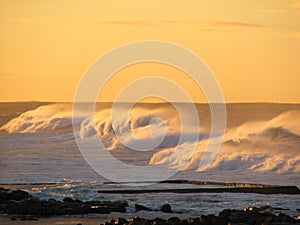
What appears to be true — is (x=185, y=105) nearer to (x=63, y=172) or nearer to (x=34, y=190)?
(x=63, y=172)

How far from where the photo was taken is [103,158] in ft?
164

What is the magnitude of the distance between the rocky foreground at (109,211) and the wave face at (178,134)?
13.6m

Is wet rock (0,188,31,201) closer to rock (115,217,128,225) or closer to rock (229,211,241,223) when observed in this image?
rock (115,217,128,225)

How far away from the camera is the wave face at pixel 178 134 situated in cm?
4175

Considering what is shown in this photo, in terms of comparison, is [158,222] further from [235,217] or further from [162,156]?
[162,156]

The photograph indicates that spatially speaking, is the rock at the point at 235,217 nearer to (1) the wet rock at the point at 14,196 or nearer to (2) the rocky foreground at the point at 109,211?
(2) the rocky foreground at the point at 109,211

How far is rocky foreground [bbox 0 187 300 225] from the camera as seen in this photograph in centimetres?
2222

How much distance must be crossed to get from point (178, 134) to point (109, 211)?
34.0 metres

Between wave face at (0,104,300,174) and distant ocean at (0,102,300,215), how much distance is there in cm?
5

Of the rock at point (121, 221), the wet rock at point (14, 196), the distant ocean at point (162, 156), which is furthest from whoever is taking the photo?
the distant ocean at point (162, 156)

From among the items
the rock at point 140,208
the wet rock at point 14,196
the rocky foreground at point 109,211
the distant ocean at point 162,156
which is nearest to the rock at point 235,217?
the rocky foreground at point 109,211

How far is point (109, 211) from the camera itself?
25484mm

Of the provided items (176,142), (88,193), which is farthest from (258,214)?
(176,142)

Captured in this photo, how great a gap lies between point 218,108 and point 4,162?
138 feet
